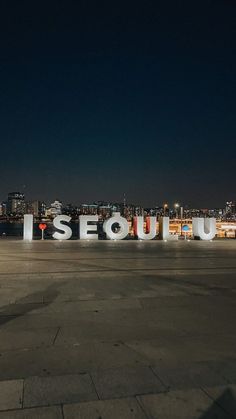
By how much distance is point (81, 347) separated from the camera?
6477mm

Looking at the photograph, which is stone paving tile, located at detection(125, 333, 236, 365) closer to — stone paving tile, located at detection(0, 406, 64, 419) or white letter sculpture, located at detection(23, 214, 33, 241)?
stone paving tile, located at detection(0, 406, 64, 419)

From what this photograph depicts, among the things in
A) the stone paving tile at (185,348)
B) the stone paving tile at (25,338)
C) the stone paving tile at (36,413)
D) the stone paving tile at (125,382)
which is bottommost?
the stone paving tile at (36,413)

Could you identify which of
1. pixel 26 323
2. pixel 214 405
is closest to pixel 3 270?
pixel 26 323

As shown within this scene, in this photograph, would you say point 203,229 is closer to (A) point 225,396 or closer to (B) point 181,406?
(A) point 225,396

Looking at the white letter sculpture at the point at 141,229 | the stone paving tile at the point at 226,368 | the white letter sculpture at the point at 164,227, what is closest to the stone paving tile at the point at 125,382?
the stone paving tile at the point at 226,368

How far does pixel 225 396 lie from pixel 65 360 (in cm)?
255

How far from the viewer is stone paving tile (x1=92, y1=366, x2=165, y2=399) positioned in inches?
191

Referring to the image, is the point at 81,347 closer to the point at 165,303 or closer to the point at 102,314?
the point at 102,314

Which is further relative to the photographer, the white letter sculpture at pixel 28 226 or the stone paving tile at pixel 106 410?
the white letter sculpture at pixel 28 226

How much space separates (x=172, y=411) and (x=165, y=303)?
5483 millimetres

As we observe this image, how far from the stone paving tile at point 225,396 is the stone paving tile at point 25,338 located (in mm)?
3109

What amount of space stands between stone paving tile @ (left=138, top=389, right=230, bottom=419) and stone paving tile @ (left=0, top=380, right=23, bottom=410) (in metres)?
1.59

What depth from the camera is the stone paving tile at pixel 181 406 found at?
4.34 meters

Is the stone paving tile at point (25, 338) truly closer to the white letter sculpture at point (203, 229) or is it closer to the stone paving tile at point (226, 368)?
the stone paving tile at point (226, 368)
